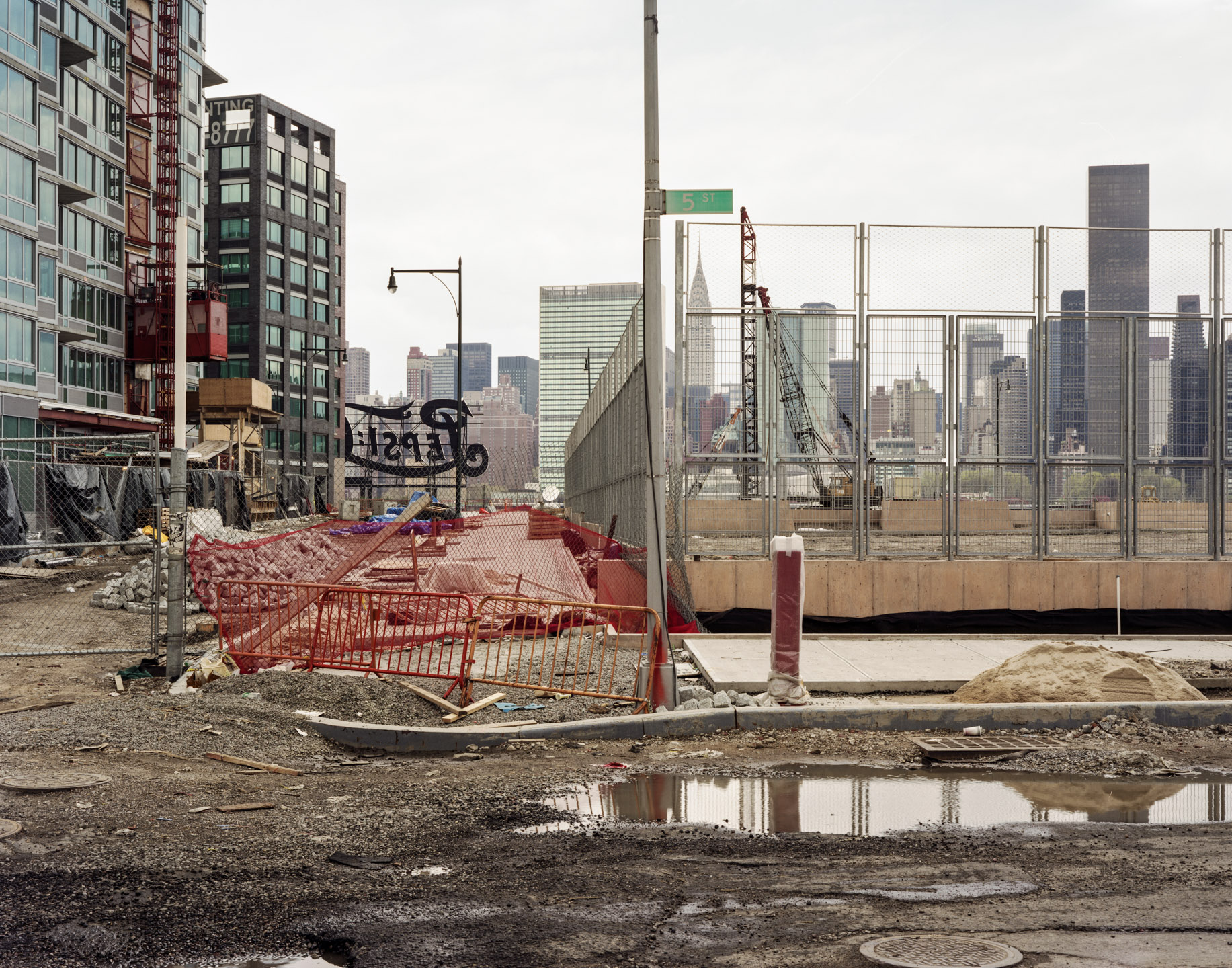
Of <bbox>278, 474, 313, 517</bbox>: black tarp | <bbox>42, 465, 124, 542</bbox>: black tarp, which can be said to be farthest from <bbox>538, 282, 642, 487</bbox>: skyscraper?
<bbox>42, 465, 124, 542</bbox>: black tarp

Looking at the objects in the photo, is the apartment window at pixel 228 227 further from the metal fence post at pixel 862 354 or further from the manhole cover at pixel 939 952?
the manhole cover at pixel 939 952

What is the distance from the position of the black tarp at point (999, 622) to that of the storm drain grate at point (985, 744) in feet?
18.4

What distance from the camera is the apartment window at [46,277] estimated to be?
48.9 meters

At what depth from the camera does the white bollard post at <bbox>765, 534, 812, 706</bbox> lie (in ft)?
32.1

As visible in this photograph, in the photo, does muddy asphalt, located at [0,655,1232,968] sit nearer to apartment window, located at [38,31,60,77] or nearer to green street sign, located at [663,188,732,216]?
green street sign, located at [663,188,732,216]

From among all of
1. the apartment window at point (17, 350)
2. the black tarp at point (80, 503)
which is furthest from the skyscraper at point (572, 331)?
the black tarp at point (80, 503)

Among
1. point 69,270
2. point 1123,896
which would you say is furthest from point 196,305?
point 1123,896

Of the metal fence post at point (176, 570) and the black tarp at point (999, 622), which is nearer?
the metal fence post at point (176, 570)

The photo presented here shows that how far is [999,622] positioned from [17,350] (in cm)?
4319

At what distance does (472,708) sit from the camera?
9766mm

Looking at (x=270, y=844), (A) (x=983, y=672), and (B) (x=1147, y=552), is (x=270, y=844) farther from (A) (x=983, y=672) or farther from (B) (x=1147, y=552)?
(B) (x=1147, y=552)

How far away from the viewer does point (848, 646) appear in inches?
527

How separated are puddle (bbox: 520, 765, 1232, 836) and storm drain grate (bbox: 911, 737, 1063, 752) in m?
0.42

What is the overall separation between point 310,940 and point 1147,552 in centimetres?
1510
